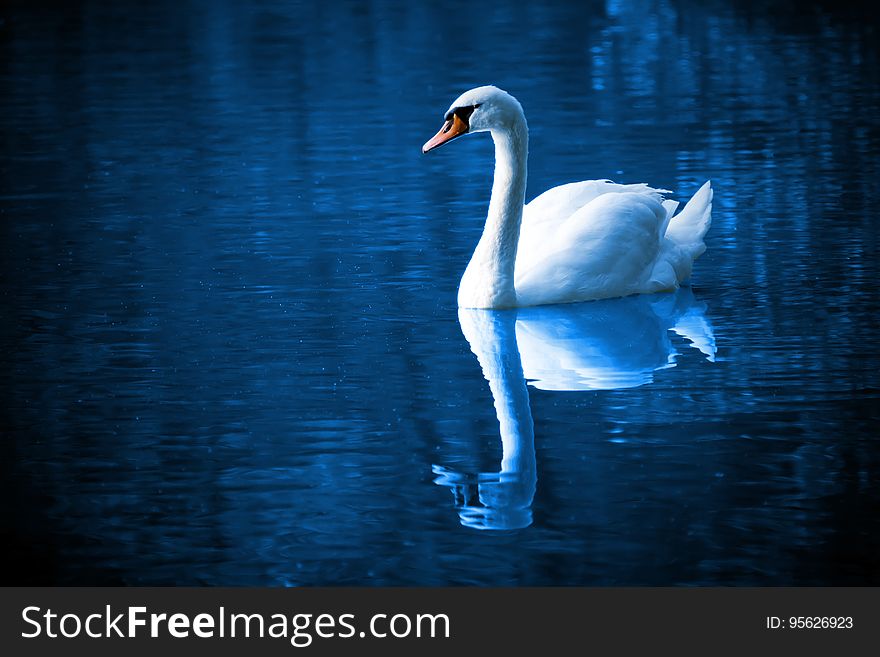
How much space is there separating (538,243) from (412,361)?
79.5 inches

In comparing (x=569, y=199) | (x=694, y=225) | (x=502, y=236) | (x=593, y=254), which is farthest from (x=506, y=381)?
(x=694, y=225)

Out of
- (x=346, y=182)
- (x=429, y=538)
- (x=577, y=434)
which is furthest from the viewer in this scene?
(x=346, y=182)

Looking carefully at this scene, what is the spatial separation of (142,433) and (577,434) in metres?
2.07

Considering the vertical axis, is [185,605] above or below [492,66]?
above

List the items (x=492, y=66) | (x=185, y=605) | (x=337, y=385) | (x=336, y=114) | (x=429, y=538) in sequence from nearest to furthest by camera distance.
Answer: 1. (x=185, y=605)
2. (x=429, y=538)
3. (x=337, y=385)
4. (x=336, y=114)
5. (x=492, y=66)

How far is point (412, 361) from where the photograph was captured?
937 centimetres

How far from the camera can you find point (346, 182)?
1549 cm

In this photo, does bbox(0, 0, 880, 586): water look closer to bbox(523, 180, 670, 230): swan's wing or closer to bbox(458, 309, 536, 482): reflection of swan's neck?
bbox(458, 309, 536, 482): reflection of swan's neck

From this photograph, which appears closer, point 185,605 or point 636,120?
point 185,605

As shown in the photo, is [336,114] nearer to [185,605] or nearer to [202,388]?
[202,388]

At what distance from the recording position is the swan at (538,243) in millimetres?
10578

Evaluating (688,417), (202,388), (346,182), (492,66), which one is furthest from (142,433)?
(492,66)

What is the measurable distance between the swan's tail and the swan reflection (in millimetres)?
377

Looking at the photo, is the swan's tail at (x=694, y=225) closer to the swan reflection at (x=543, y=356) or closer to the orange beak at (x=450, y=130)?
the swan reflection at (x=543, y=356)
